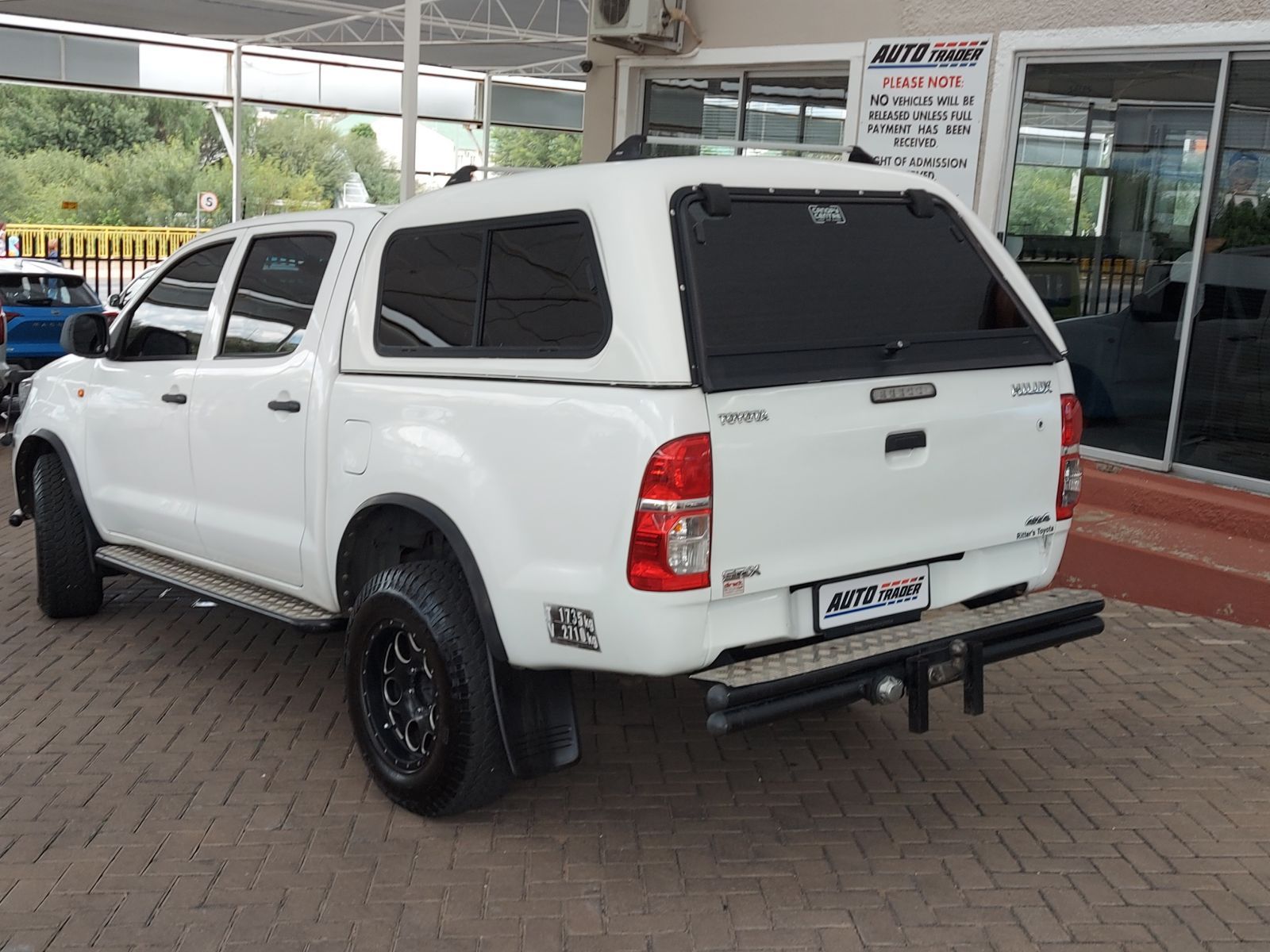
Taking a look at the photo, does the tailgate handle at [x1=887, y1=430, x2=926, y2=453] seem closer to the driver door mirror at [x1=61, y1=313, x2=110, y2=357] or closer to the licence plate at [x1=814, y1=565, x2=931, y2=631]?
the licence plate at [x1=814, y1=565, x2=931, y2=631]

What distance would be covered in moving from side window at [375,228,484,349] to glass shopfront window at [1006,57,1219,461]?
507 cm

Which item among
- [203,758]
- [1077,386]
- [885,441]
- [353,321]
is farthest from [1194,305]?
[203,758]

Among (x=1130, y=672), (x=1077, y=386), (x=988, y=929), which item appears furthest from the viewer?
(x=1077, y=386)

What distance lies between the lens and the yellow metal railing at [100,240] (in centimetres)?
3312

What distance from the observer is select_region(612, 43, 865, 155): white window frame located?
30.7 feet

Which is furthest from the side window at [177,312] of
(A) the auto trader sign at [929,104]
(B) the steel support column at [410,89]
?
(A) the auto trader sign at [929,104]

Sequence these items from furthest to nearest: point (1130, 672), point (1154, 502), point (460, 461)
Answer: point (1154, 502)
point (1130, 672)
point (460, 461)

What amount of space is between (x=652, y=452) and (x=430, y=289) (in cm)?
130

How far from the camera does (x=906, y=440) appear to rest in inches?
153

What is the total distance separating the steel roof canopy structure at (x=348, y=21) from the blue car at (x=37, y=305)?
577cm

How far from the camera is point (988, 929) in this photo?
12.1 feet

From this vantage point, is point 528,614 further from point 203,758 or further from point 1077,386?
point 1077,386

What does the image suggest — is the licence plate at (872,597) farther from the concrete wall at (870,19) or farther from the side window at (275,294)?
the concrete wall at (870,19)

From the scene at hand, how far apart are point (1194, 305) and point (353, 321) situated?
520 centimetres
